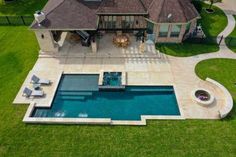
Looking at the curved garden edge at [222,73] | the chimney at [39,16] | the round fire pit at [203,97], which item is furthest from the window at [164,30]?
the chimney at [39,16]

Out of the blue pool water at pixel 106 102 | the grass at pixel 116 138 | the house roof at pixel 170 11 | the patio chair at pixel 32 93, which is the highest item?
the house roof at pixel 170 11

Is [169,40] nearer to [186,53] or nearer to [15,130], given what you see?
[186,53]

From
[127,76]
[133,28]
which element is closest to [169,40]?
[133,28]

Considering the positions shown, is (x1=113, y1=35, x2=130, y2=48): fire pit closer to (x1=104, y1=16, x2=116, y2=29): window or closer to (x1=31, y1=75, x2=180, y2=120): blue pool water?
(x1=104, y1=16, x2=116, y2=29): window

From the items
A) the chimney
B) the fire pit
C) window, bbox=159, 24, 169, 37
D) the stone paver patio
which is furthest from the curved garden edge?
the chimney

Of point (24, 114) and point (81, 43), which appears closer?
point (24, 114)

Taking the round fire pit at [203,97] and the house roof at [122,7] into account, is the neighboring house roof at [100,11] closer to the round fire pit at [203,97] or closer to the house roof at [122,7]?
the house roof at [122,7]
